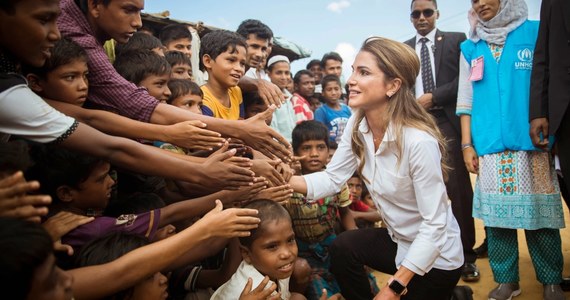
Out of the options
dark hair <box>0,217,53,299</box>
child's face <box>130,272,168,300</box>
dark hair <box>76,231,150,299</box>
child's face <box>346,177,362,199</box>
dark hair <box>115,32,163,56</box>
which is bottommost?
child's face <box>346,177,362,199</box>

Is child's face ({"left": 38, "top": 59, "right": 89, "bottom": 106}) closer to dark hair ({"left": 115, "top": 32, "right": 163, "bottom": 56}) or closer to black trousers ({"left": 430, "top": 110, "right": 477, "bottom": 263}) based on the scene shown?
dark hair ({"left": 115, "top": 32, "right": 163, "bottom": 56})

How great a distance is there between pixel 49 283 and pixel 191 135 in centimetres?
111

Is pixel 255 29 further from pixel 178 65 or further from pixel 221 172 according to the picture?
pixel 221 172

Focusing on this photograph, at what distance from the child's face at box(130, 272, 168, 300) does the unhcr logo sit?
310 cm

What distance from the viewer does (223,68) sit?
351cm

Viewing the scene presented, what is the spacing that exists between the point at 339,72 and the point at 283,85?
7.11ft

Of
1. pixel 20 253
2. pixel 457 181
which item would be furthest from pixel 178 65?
pixel 457 181

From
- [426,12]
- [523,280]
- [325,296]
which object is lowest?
[523,280]

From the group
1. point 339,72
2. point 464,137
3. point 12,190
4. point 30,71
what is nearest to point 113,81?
point 30,71

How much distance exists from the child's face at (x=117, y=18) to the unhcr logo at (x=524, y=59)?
2.91m

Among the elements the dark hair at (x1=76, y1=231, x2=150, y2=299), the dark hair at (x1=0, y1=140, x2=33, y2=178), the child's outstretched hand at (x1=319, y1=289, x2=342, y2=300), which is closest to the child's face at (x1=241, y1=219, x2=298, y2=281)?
the child's outstretched hand at (x1=319, y1=289, x2=342, y2=300)

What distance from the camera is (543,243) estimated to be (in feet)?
10.7

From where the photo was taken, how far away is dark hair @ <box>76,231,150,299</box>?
185 cm

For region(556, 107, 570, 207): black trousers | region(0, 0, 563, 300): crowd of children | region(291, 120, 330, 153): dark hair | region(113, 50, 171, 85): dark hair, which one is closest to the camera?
region(0, 0, 563, 300): crowd of children
